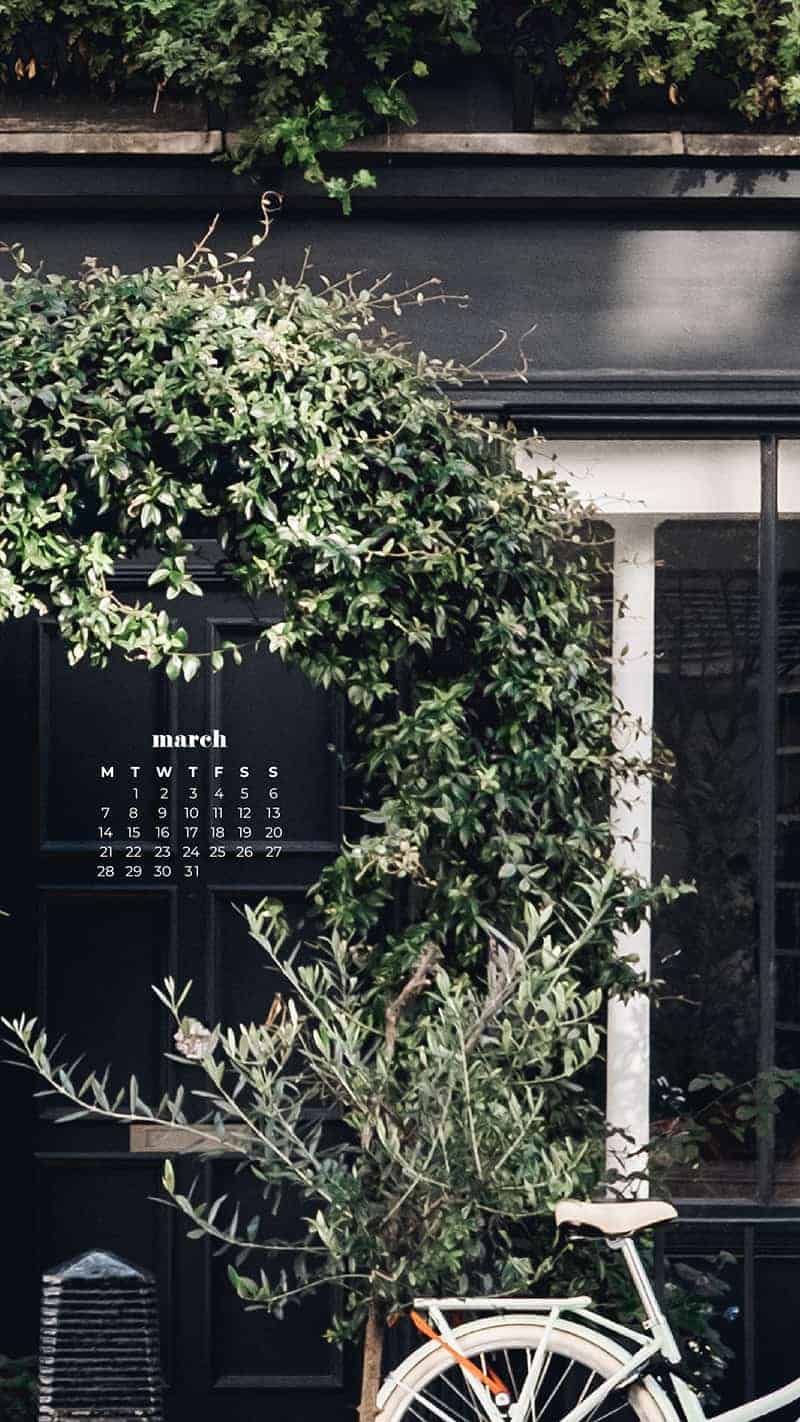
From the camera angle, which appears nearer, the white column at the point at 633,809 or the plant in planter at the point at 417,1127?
the plant in planter at the point at 417,1127

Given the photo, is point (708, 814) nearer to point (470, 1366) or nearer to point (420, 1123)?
point (420, 1123)

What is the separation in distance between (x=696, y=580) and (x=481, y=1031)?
214 centimetres

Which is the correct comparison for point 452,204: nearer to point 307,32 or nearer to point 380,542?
point 307,32

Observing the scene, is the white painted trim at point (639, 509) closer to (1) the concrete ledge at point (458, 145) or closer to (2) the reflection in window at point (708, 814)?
(2) the reflection in window at point (708, 814)

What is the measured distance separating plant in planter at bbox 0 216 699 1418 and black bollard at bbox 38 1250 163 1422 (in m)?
0.56

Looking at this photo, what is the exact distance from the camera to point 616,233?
6.43 m

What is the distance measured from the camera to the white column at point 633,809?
6.43 meters

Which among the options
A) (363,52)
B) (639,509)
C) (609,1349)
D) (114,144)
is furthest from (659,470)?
(609,1349)

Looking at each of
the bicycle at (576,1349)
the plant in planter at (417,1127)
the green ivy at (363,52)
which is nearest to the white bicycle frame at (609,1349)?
the bicycle at (576,1349)

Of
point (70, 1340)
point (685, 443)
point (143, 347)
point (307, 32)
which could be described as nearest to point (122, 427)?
point (143, 347)

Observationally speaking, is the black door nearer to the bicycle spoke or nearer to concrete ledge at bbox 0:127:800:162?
the bicycle spoke

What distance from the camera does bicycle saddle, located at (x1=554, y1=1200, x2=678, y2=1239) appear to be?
16.3 feet
